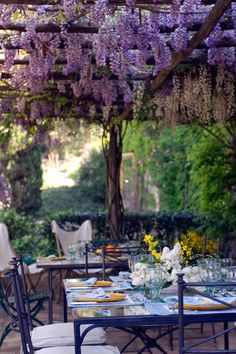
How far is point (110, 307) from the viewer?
10.9 ft

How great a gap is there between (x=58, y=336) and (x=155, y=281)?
2.17 feet

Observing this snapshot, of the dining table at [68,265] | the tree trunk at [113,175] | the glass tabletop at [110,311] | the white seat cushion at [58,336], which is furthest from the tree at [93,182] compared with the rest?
the glass tabletop at [110,311]

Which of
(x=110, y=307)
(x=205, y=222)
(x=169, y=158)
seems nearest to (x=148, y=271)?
(x=110, y=307)

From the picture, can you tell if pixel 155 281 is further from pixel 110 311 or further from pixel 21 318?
pixel 21 318

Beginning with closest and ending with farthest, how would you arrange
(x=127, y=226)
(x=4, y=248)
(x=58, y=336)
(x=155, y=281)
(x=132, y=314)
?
(x=132, y=314) < (x=155, y=281) < (x=58, y=336) < (x=4, y=248) < (x=127, y=226)

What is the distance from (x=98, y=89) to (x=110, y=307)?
3.64 meters

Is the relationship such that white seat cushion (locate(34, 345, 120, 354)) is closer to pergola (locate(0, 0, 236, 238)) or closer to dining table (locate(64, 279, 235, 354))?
dining table (locate(64, 279, 235, 354))

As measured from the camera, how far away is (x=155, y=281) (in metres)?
3.51

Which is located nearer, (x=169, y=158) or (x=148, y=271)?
(x=148, y=271)

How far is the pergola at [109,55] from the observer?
15.4 feet

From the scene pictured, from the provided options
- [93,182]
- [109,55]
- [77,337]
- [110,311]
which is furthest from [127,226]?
[77,337]

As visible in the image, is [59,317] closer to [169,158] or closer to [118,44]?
[118,44]

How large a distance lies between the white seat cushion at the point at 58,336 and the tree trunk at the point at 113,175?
4454 millimetres

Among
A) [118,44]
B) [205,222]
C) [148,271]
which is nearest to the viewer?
[148,271]
